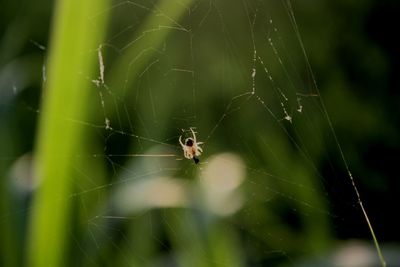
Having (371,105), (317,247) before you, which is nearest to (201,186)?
(317,247)

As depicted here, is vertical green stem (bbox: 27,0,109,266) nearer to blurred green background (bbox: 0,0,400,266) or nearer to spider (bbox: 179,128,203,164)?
blurred green background (bbox: 0,0,400,266)

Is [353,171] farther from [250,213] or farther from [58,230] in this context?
[58,230]

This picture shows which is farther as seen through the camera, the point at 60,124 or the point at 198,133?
the point at 198,133

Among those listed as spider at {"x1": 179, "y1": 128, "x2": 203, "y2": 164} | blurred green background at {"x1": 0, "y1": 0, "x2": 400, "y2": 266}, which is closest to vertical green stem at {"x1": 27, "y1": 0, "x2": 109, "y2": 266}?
blurred green background at {"x1": 0, "y1": 0, "x2": 400, "y2": 266}

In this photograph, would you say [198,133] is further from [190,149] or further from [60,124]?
[60,124]

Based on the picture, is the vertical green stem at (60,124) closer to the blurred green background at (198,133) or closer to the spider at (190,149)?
the blurred green background at (198,133)

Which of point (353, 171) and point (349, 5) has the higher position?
point (349, 5)

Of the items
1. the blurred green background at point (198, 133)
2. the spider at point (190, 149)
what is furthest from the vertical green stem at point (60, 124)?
the spider at point (190, 149)

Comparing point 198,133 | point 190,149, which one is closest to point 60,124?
point 190,149
